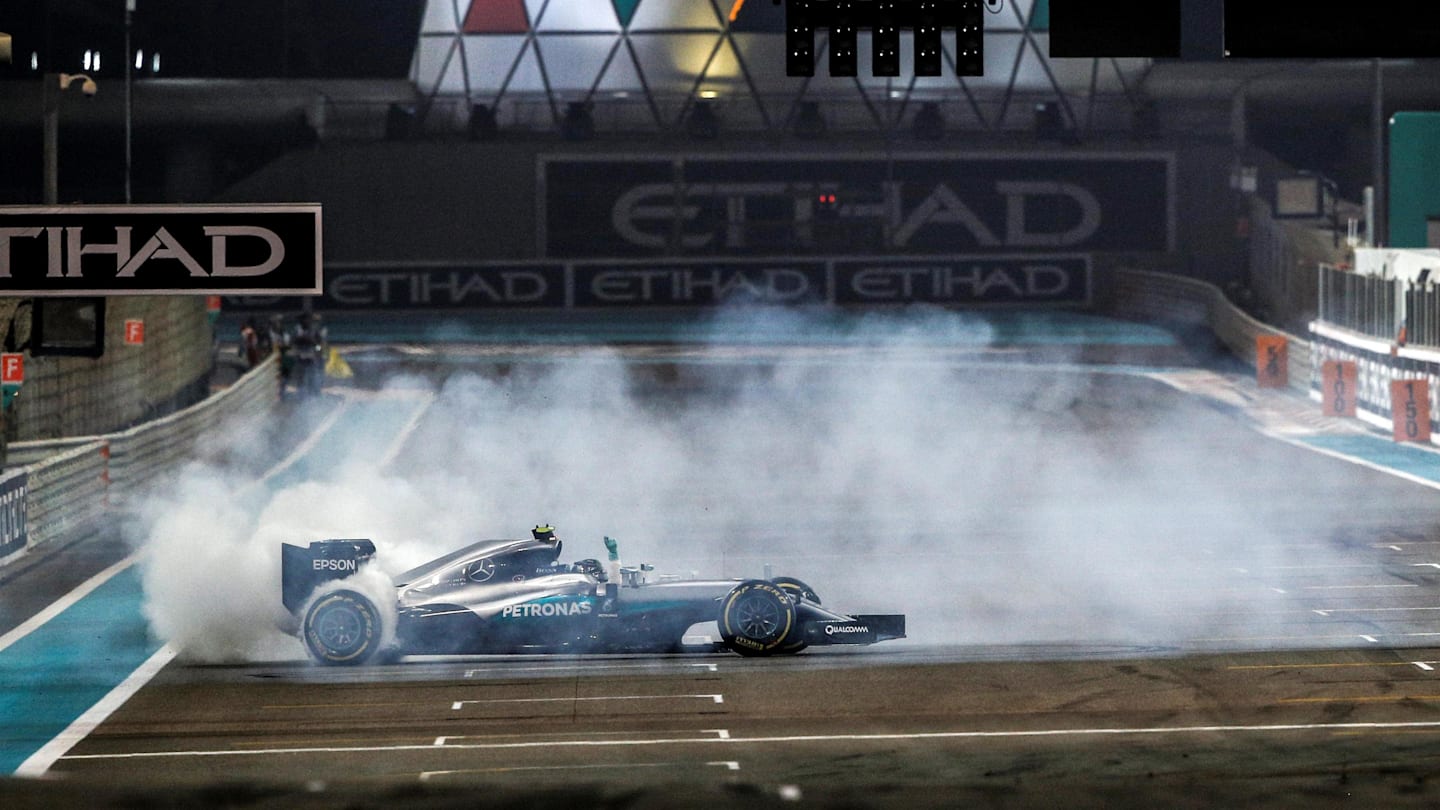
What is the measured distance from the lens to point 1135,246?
6203 cm

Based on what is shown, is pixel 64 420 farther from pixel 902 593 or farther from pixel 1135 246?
pixel 1135 246

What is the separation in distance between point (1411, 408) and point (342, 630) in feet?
81.6

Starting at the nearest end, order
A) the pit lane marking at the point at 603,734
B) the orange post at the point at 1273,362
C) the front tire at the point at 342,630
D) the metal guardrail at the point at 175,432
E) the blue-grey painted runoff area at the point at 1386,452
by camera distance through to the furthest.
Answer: the pit lane marking at the point at 603,734 → the front tire at the point at 342,630 → the metal guardrail at the point at 175,432 → the blue-grey painted runoff area at the point at 1386,452 → the orange post at the point at 1273,362

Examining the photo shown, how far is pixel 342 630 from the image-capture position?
16922 mm

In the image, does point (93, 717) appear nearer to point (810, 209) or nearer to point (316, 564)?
point (316, 564)

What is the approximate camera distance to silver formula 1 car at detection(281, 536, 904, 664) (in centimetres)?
1692

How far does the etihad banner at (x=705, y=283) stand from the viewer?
58125mm

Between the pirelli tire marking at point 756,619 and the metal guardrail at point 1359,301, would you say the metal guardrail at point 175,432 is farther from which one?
the metal guardrail at point 1359,301

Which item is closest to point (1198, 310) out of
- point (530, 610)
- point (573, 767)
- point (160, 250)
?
point (530, 610)

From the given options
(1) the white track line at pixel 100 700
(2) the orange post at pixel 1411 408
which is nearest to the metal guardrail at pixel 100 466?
(1) the white track line at pixel 100 700

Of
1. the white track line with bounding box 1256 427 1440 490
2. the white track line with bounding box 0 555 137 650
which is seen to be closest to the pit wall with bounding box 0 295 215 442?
the white track line with bounding box 0 555 137 650

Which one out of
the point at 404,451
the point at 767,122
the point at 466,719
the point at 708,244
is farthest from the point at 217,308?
the point at 466,719

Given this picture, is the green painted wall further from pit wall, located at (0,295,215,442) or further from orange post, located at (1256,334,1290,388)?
pit wall, located at (0,295,215,442)

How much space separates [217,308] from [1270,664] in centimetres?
3412
